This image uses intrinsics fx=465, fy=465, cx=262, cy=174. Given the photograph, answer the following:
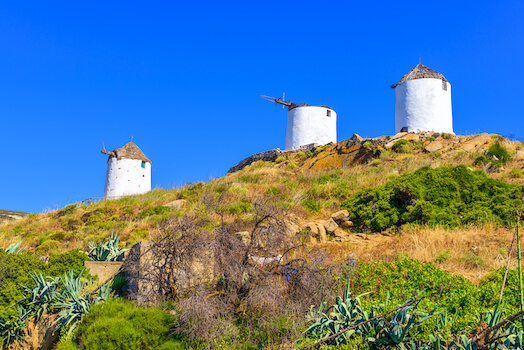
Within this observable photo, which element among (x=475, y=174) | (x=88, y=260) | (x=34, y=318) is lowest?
(x=34, y=318)

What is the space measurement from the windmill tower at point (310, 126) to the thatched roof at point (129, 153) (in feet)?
34.8

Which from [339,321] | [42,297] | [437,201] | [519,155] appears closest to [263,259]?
[339,321]

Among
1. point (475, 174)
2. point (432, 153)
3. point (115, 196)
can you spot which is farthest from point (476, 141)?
point (115, 196)

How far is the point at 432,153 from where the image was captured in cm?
2050

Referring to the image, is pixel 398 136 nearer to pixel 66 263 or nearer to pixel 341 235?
pixel 341 235

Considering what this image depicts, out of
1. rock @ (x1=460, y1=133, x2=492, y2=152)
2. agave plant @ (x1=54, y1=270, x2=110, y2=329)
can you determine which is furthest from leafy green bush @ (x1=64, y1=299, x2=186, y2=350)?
rock @ (x1=460, y1=133, x2=492, y2=152)

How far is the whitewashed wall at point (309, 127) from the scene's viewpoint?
31844 millimetres

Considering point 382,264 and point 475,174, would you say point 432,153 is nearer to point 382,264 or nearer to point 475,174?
point 475,174

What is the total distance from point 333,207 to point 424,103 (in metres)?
13.5

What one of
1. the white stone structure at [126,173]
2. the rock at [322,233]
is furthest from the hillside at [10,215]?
the rock at [322,233]

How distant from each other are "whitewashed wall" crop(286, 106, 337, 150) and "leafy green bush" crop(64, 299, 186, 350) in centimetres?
2485

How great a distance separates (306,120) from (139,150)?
493 inches

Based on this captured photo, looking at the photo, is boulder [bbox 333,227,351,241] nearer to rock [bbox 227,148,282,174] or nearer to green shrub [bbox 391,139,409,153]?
green shrub [bbox 391,139,409,153]

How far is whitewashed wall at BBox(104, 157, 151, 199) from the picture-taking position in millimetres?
32344
